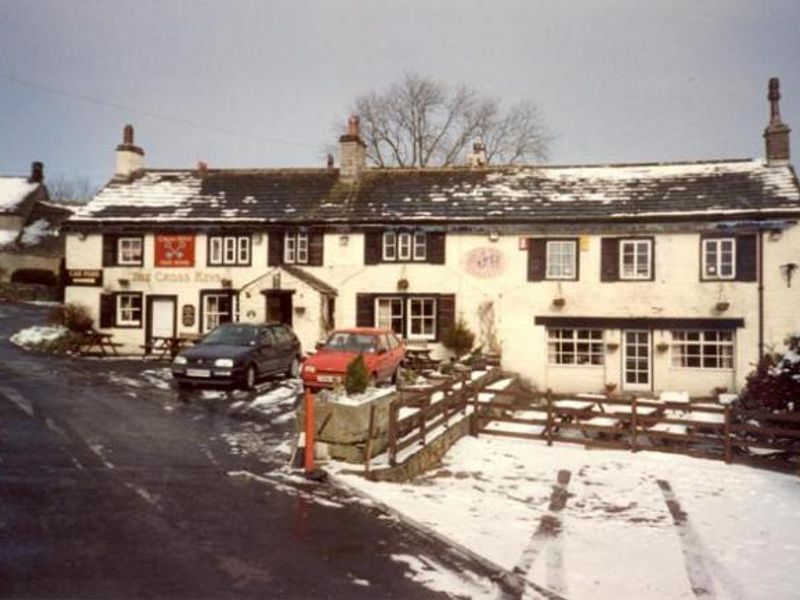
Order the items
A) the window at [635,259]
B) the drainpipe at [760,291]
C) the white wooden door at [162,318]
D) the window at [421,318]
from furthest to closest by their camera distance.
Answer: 1. the white wooden door at [162,318]
2. the window at [421,318]
3. the window at [635,259]
4. the drainpipe at [760,291]

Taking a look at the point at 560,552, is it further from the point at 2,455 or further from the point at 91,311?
the point at 91,311

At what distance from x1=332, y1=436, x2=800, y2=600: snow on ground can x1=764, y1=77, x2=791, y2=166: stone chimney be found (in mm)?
15827

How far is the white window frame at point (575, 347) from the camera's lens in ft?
78.4

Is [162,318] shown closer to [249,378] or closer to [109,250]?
[109,250]

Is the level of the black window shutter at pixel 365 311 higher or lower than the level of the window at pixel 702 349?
higher

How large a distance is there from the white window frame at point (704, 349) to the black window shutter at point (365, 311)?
10.1 metres

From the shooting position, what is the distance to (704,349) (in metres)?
23.1

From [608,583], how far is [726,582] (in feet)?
4.21

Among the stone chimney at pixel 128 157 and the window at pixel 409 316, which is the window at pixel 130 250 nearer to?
the stone chimney at pixel 128 157

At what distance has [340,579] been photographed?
269 inches

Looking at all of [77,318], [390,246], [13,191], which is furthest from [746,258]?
[13,191]

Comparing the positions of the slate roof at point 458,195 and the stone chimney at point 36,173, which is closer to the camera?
the slate roof at point 458,195

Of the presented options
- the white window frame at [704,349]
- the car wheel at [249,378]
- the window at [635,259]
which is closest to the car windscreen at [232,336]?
the car wheel at [249,378]

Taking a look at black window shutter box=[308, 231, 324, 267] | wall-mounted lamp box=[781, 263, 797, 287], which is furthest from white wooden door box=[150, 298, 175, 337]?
wall-mounted lamp box=[781, 263, 797, 287]
